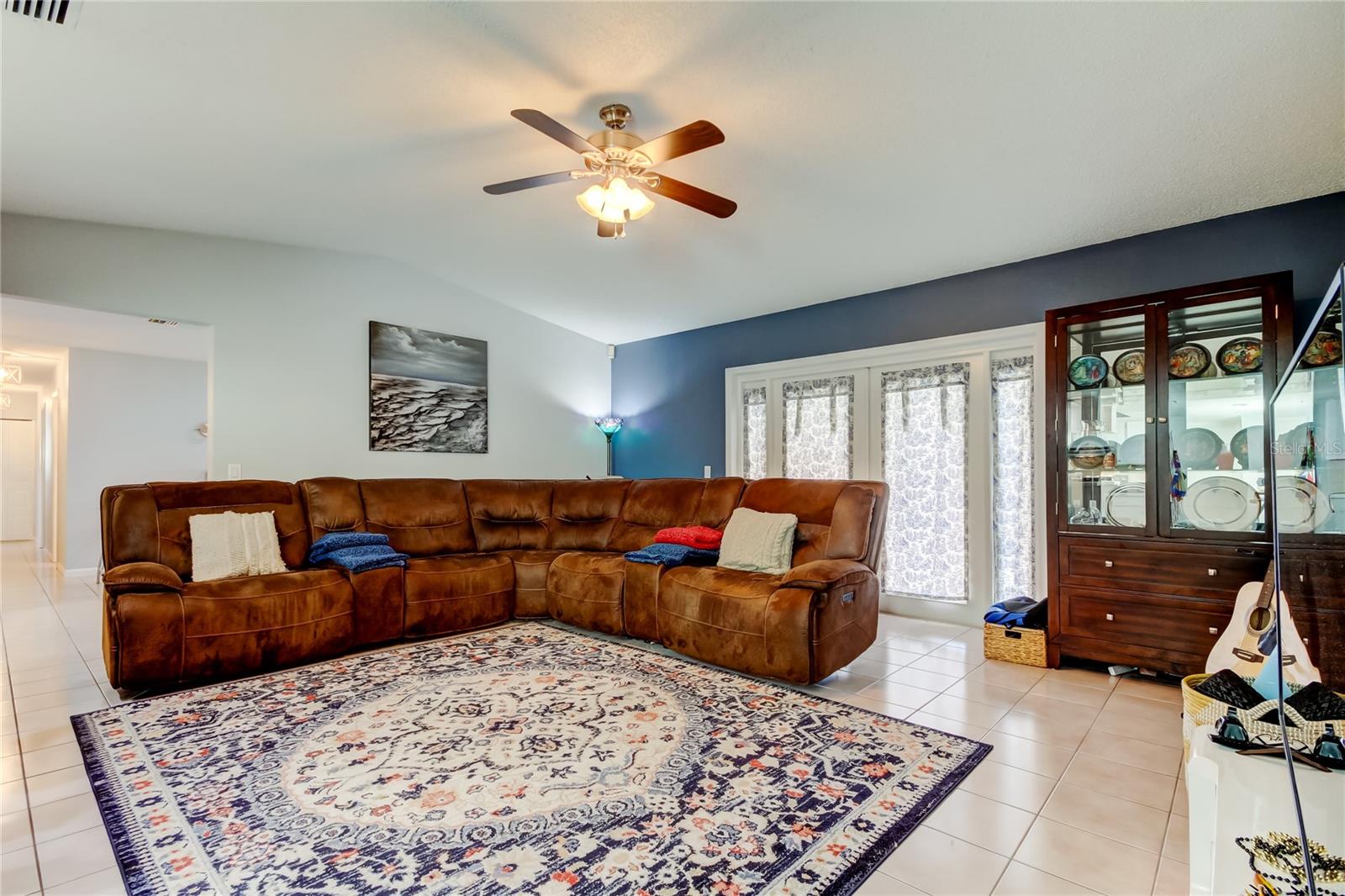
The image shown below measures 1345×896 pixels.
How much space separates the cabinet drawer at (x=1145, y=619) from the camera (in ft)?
9.45

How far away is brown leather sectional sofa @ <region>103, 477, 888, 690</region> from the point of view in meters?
2.90

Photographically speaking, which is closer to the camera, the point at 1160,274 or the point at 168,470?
the point at 1160,274

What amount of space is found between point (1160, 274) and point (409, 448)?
5297mm

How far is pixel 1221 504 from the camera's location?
9.62 feet

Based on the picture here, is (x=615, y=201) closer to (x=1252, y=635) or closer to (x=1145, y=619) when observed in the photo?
(x=1252, y=635)

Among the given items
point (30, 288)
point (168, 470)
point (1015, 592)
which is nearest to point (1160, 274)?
point (1015, 592)

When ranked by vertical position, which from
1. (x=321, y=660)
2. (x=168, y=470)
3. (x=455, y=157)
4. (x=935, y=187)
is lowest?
(x=321, y=660)

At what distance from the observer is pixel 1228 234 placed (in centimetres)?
319

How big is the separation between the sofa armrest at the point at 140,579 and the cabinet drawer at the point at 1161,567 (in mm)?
4597

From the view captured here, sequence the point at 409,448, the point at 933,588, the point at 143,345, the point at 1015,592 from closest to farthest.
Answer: the point at 1015,592 → the point at 933,588 → the point at 409,448 → the point at 143,345

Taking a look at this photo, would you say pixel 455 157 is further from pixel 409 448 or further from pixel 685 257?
pixel 409 448

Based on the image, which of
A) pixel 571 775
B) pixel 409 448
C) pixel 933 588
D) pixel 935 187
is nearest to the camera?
pixel 571 775

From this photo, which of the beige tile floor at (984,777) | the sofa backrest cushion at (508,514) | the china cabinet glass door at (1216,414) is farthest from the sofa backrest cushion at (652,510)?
the china cabinet glass door at (1216,414)

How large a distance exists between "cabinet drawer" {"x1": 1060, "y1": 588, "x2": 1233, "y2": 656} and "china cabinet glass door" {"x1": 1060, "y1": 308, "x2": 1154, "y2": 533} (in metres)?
0.36
